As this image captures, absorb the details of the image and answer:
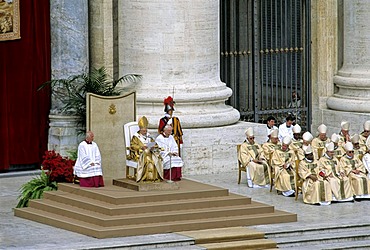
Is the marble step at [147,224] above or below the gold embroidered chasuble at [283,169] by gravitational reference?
below

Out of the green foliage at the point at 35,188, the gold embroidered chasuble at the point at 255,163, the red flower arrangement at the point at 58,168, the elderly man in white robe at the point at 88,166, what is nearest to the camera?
the elderly man in white robe at the point at 88,166

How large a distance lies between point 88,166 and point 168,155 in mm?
1485

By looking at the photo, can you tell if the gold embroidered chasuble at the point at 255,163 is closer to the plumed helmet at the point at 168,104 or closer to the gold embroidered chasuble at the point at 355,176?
the gold embroidered chasuble at the point at 355,176

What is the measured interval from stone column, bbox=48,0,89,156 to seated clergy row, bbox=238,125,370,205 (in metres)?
3.47

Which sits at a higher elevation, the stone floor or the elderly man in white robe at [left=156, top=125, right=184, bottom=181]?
the elderly man in white robe at [left=156, top=125, right=184, bottom=181]

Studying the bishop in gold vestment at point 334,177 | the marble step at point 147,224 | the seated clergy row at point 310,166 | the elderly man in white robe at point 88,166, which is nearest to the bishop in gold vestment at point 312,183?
Answer: the seated clergy row at point 310,166

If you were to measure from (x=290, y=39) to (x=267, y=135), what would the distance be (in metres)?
3.75

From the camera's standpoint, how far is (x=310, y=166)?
25.0m

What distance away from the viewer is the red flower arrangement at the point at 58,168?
24.8 m

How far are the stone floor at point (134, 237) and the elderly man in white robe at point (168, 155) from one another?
1.12m

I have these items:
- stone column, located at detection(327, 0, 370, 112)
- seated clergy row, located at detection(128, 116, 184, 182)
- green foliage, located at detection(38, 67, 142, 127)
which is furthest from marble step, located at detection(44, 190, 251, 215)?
stone column, located at detection(327, 0, 370, 112)

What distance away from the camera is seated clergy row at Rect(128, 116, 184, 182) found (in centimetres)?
2391

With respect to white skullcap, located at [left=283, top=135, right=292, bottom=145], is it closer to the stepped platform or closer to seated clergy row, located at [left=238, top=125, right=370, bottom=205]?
seated clergy row, located at [left=238, top=125, right=370, bottom=205]

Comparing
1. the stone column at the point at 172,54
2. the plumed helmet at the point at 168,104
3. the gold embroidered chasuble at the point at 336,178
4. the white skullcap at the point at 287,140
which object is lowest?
the gold embroidered chasuble at the point at 336,178
